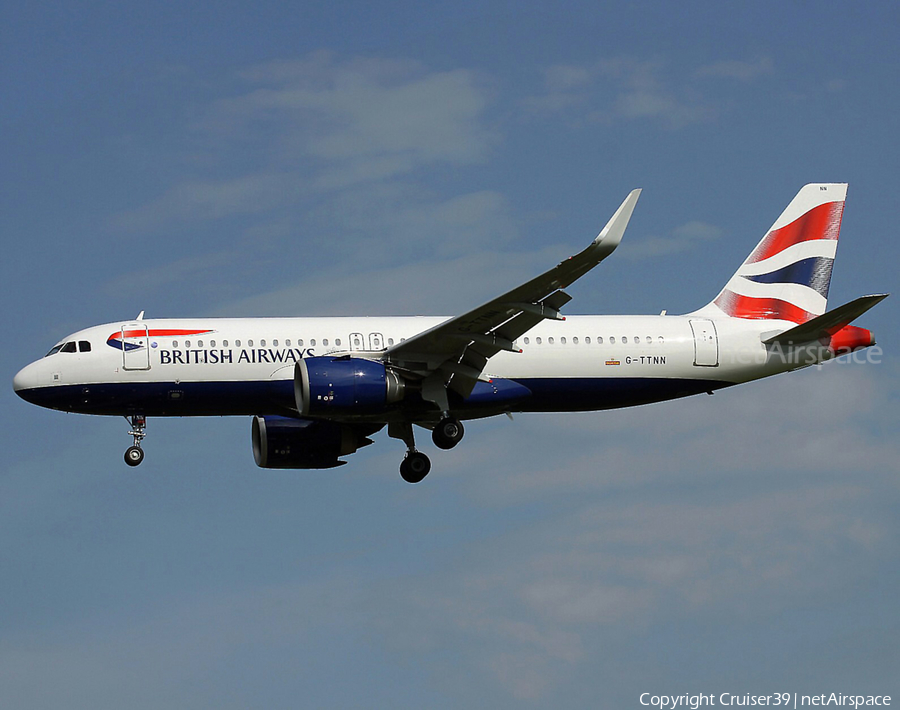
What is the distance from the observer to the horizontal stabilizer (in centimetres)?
3278

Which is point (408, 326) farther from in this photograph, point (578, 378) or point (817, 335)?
point (817, 335)

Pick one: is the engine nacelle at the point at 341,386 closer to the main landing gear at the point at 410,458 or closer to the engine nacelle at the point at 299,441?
the main landing gear at the point at 410,458

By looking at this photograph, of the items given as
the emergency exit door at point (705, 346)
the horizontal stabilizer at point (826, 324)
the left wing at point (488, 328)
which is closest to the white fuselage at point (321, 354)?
the emergency exit door at point (705, 346)

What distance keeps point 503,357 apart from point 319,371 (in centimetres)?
548

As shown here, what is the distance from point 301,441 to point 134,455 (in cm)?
504

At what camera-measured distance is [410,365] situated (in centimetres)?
3331

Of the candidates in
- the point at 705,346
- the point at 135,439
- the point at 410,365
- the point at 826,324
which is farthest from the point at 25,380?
the point at 826,324

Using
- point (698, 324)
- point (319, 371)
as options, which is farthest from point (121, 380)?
point (698, 324)

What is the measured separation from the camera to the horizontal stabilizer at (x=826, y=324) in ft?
108

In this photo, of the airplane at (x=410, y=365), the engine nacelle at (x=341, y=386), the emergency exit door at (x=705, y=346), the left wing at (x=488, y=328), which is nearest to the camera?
the left wing at (x=488, y=328)

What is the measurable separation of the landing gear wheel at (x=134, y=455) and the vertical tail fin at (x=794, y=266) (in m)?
16.6

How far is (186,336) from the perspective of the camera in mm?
34719

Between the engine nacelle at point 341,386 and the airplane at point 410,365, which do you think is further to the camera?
the airplane at point 410,365

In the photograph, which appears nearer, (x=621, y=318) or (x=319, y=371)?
(x=319, y=371)
